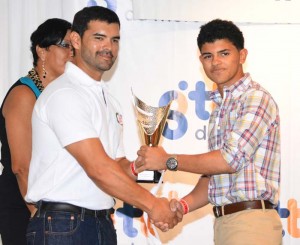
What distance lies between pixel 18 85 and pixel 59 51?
16.5 inches

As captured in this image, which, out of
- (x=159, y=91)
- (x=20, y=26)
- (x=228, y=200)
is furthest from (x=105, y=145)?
(x=20, y=26)

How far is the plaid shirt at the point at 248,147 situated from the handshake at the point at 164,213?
0.24 m

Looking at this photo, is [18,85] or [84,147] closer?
[84,147]

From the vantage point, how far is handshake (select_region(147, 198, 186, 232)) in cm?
298

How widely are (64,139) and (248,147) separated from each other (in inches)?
34.5

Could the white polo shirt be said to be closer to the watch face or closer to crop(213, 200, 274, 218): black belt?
the watch face

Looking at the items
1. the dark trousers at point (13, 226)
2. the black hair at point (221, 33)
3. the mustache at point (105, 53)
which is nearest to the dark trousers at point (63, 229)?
the dark trousers at point (13, 226)

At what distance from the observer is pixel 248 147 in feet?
9.44

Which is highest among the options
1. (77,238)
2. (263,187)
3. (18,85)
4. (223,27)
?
(223,27)

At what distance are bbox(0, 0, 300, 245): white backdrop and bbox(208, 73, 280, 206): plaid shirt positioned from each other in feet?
5.65

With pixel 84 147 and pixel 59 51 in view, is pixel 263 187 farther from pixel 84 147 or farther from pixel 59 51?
pixel 59 51

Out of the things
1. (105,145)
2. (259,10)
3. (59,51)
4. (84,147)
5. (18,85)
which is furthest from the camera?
(259,10)

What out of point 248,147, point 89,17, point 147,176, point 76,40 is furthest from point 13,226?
point 248,147

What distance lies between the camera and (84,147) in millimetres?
2658
